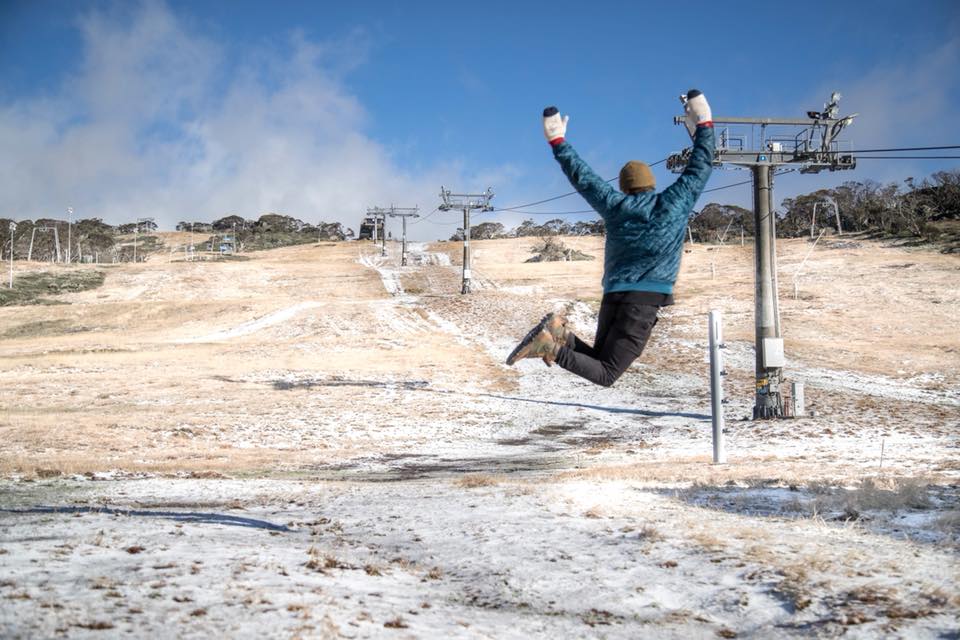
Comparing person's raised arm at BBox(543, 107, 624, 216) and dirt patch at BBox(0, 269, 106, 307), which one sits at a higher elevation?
dirt patch at BBox(0, 269, 106, 307)

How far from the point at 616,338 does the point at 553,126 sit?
1629 millimetres

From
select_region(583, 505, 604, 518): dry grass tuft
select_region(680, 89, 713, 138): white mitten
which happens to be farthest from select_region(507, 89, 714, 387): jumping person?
select_region(583, 505, 604, 518): dry grass tuft

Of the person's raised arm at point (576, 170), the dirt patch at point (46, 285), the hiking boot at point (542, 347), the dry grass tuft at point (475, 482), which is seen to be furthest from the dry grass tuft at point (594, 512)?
the dirt patch at point (46, 285)

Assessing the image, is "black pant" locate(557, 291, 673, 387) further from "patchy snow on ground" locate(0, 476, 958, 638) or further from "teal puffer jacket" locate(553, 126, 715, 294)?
"patchy snow on ground" locate(0, 476, 958, 638)

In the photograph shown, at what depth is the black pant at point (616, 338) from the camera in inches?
213

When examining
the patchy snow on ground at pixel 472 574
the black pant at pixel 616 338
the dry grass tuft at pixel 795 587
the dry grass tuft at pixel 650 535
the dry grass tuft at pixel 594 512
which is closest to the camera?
the patchy snow on ground at pixel 472 574

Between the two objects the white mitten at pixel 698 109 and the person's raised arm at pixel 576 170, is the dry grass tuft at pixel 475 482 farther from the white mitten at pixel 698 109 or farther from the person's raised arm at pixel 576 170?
the white mitten at pixel 698 109

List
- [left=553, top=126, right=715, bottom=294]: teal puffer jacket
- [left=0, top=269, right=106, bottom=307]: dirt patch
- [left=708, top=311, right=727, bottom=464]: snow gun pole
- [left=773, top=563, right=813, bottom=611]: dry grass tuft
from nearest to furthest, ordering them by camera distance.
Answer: [left=773, top=563, right=813, bottom=611]: dry grass tuft < [left=553, top=126, right=715, bottom=294]: teal puffer jacket < [left=708, top=311, right=727, bottom=464]: snow gun pole < [left=0, top=269, right=106, bottom=307]: dirt patch

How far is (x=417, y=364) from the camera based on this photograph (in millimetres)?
34938

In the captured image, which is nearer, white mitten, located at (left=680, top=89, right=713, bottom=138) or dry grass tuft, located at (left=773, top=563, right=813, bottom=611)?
dry grass tuft, located at (left=773, top=563, right=813, bottom=611)

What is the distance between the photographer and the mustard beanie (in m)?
5.48

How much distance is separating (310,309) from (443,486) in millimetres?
42564

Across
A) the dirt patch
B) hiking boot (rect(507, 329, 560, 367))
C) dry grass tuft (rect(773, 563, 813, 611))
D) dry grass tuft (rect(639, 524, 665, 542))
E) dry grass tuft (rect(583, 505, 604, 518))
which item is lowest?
dry grass tuft (rect(583, 505, 604, 518))

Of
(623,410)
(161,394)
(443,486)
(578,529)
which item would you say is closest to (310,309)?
(161,394)
